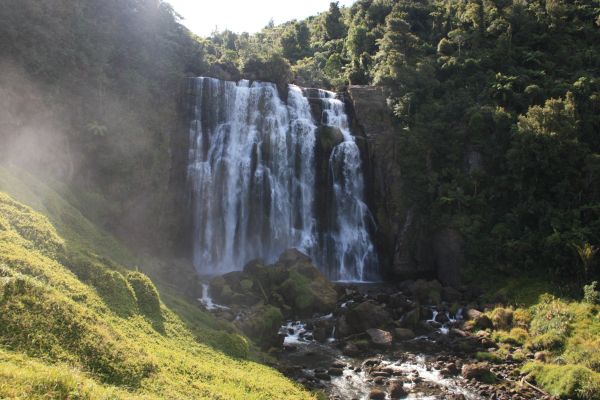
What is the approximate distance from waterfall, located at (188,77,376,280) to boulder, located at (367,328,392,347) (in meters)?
13.7

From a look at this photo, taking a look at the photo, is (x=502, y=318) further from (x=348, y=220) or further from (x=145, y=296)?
(x=145, y=296)

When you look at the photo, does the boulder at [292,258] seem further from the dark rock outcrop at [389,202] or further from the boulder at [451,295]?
the boulder at [451,295]

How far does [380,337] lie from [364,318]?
5.88ft

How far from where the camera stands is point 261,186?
3922cm

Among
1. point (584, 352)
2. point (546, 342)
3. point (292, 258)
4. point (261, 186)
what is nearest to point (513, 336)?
point (546, 342)

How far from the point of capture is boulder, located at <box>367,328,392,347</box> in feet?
75.8

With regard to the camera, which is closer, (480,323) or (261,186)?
(480,323)

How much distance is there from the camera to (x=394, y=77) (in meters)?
47.0

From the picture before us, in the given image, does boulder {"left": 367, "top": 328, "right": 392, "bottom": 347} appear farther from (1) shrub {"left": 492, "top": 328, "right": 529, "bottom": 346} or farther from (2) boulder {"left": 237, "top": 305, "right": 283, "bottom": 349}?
(1) shrub {"left": 492, "top": 328, "right": 529, "bottom": 346}

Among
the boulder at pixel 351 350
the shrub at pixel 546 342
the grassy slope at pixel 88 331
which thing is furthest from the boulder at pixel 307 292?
the shrub at pixel 546 342

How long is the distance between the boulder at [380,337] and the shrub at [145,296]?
11055 mm

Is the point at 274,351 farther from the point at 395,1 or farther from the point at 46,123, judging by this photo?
the point at 395,1

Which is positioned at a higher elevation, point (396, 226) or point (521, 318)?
point (396, 226)

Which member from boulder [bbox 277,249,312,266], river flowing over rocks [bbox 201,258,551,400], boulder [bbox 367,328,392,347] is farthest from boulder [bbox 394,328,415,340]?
boulder [bbox 277,249,312,266]
